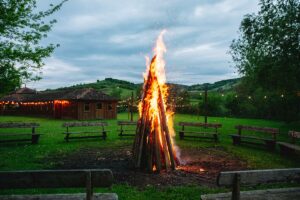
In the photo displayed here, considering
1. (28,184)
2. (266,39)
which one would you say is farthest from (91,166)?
(266,39)

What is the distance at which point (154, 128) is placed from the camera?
8.15 m

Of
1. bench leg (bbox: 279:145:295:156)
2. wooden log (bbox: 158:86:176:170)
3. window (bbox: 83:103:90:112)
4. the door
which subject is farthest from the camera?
the door

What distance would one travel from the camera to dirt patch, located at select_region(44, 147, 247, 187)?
23.3ft

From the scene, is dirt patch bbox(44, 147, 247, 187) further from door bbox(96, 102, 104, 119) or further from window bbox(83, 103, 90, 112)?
door bbox(96, 102, 104, 119)

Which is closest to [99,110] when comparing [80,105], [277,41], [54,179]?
[80,105]

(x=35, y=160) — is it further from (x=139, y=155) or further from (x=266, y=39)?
(x=266, y=39)

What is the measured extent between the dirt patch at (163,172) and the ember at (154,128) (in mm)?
352

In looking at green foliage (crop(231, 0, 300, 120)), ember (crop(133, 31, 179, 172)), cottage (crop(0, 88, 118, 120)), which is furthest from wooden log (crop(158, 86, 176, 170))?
cottage (crop(0, 88, 118, 120))

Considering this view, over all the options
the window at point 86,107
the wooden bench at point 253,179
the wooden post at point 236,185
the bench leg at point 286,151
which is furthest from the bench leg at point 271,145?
the window at point 86,107

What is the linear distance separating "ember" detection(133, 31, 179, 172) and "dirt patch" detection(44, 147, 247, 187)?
0.35 metres

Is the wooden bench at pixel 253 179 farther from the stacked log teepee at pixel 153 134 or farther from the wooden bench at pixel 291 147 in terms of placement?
the wooden bench at pixel 291 147

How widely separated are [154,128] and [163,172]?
4.29ft

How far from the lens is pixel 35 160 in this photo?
927 centimetres

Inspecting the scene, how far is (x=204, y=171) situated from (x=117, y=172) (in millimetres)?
2581
